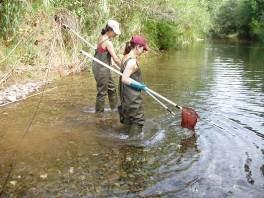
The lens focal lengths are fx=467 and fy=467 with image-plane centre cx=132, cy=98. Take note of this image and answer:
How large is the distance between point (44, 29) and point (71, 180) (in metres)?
9.88

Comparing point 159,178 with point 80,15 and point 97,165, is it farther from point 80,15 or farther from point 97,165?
point 80,15

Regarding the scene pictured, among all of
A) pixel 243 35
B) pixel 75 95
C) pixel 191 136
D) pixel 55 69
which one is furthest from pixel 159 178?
pixel 243 35

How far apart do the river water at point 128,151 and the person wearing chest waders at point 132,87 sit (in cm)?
31

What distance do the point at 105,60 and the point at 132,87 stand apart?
2.08 m

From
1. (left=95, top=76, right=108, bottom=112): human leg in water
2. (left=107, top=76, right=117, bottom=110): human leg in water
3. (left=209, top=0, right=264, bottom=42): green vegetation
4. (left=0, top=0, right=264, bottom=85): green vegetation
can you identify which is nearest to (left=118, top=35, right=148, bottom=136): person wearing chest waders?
(left=95, top=76, right=108, bottom=112): human leg in water

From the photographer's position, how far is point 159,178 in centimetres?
646

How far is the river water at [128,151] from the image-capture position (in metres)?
6.14

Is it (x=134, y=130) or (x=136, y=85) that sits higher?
(x=136, y=85)

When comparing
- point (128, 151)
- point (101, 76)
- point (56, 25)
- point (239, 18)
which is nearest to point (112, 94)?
point (101, 76)

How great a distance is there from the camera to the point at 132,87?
8.11 m

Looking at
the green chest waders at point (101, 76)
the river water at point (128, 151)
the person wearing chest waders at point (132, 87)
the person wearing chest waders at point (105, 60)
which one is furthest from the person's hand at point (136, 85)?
the green chest waders at point (101, 76)

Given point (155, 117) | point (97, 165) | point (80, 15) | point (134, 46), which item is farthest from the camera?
point (80, 15)

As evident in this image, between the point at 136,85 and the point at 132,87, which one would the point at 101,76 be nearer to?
the point at 132,87

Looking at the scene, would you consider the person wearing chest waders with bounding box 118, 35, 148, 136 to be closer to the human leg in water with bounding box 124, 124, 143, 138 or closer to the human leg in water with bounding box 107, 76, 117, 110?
the human leg in water with bounding box 124, 124, 143, 138
